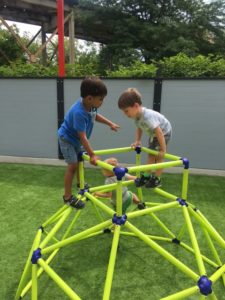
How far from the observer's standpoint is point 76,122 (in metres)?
2.56

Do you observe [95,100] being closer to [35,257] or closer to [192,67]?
[35,257]

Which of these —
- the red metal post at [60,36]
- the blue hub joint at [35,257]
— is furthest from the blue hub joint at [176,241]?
the red metal post at [60,36]

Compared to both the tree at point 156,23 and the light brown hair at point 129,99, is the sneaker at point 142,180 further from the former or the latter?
the tree at point 156,23

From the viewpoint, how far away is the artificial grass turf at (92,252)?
243cm

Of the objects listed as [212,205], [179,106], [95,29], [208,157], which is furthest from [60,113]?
[95,29]

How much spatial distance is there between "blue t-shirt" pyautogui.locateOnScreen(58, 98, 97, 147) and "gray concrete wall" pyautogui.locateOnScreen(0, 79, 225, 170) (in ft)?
8.48

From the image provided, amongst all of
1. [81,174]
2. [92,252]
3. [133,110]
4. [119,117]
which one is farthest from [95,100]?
[119,117]

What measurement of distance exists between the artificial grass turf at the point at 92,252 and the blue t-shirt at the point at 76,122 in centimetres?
109

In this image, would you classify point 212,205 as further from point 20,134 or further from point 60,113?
point 20,134

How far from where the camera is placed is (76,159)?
2.95m

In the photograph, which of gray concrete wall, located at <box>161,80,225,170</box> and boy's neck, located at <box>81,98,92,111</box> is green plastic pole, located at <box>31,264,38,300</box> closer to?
boy's neck, located at <box>81,98,92,111</box>

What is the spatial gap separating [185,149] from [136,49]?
9.78 m

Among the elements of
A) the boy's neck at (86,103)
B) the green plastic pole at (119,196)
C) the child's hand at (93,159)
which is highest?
the boy's neck at (86,103)

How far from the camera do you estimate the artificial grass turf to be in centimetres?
243
